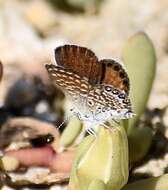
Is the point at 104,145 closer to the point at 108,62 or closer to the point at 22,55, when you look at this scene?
the point at 108,62

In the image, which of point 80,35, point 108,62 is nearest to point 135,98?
point 108,62

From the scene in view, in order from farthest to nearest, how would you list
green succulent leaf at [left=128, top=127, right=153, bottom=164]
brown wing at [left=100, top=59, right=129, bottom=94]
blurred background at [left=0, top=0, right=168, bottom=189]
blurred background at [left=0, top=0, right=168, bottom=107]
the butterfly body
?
blurred background at [left=0, top=0, right=168, bottom=107] < blurred background at [left=0, top=0, right=168, bottom=189] < green succulent leaf at [left=128, top=127, right=153, bottom=164] < brown wing at [left=100, top=59, right=129, bottom=94] < the butterfly body

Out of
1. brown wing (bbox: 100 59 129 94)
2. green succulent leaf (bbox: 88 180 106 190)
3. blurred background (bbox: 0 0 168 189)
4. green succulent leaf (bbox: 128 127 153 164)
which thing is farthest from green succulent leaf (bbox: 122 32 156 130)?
green succulent leaf (bbox: 88 180 106 190)

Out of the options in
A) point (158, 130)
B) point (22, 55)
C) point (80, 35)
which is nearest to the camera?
point (158, 130)

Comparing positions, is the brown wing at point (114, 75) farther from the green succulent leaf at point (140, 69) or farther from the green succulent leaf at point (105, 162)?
the green succulent leaf at point (140, 69)

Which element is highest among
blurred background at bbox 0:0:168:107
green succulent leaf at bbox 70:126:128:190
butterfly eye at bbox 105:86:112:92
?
blurred background at bbox 0:0:168:107

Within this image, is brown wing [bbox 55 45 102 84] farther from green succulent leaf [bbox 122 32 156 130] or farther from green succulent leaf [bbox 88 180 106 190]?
green succulent leaf [bbox 122 32 156 130]

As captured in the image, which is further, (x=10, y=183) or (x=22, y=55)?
(x=22, y=55)

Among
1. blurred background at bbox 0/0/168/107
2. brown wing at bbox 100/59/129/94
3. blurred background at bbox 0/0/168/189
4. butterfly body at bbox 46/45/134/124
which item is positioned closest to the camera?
butterfly body at bbox 46/45/134/124
